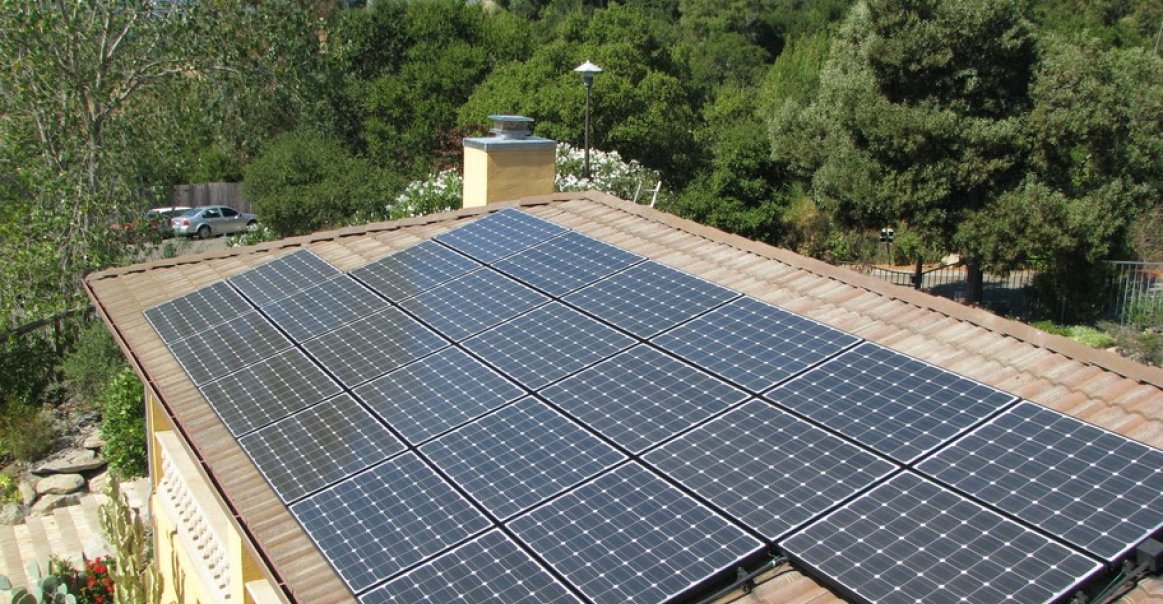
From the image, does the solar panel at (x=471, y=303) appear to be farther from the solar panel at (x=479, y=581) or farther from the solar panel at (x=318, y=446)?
the solar panel at (x=479, y=581)

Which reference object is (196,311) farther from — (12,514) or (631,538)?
(12,514)

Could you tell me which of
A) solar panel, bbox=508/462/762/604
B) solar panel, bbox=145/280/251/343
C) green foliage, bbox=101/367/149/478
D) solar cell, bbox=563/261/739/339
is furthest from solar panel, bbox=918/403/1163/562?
green foliage, bbox=101/367/149/478

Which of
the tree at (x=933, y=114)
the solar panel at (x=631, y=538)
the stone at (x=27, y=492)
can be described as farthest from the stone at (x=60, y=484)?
the tree at (x=933, y=114)

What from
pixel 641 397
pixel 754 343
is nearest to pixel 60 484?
pixel 641 397

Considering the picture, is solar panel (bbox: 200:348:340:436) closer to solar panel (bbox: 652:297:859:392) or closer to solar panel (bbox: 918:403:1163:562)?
solar panel (bbox: 652:297:859:392)

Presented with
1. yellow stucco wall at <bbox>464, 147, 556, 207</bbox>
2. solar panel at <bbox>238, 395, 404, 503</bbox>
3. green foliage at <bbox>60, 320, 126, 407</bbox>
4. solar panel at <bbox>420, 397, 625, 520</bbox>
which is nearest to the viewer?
solar panel at <bbox>420, 397, 625, 520</bbox>

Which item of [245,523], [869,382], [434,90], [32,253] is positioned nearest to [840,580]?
[869,382]
